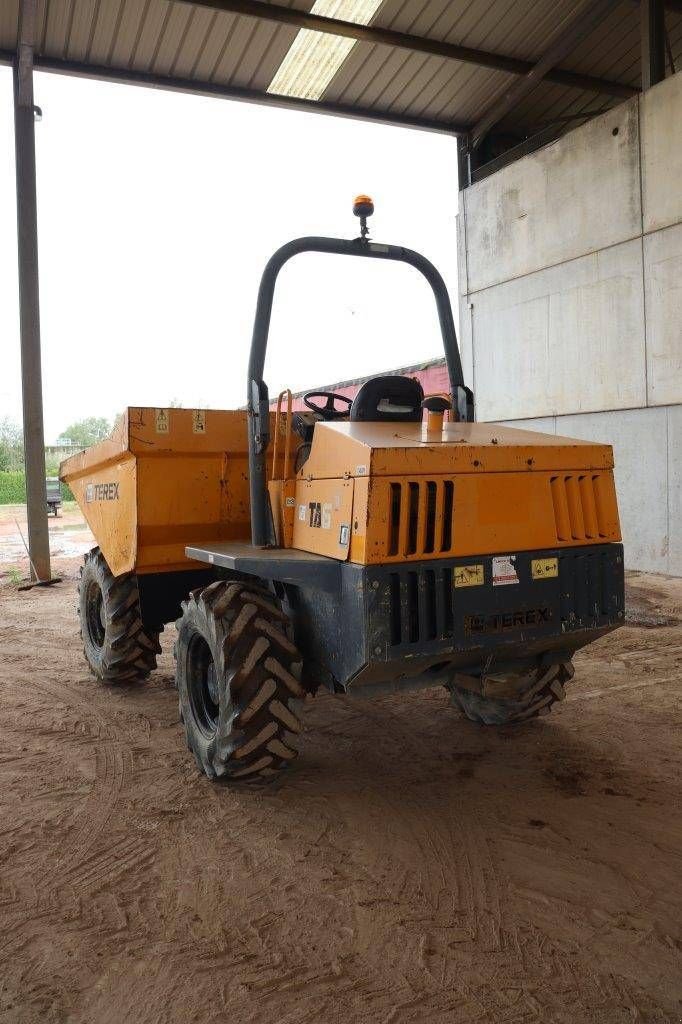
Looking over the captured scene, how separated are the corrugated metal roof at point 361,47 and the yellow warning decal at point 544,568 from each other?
8981 mm

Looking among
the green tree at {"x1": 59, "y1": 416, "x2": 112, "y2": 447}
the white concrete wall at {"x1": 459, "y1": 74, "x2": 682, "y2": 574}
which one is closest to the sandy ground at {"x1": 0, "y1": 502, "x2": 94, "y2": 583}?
the white concrete wall at {"x1": 459, "y1": 74, "x2": 682, "y2": 574}

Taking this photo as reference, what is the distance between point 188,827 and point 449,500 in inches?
66.5

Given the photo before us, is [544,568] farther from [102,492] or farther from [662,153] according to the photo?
[662,153]

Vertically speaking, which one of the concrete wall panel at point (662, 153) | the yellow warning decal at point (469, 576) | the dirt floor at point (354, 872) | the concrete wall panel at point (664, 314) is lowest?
the dirt floor at point (354, 872)

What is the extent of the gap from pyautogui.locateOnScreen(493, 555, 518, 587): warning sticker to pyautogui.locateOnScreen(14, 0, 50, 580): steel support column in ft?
26.1

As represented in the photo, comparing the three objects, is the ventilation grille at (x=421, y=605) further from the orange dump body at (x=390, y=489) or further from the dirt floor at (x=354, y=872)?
the dirt floor at (x=354, y=872)

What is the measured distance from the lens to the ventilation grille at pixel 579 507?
3244mm

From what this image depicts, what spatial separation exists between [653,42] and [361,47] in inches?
146

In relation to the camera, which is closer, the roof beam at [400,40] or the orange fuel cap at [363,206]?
the orange fuel cap at [363,206]

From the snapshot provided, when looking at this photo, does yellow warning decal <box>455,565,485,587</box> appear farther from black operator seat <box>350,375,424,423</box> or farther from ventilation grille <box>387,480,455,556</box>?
black operator seat <box>350,375,424,423</box>

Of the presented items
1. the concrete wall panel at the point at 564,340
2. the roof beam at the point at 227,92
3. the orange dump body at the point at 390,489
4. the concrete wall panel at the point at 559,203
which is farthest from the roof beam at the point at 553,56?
the orange dump body at the point at 390,489

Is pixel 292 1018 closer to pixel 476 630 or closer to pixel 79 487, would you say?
pixel 476 630

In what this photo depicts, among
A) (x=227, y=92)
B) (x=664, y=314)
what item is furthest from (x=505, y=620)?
(x=227, y=92)

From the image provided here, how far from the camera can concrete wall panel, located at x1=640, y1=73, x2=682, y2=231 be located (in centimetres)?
888
